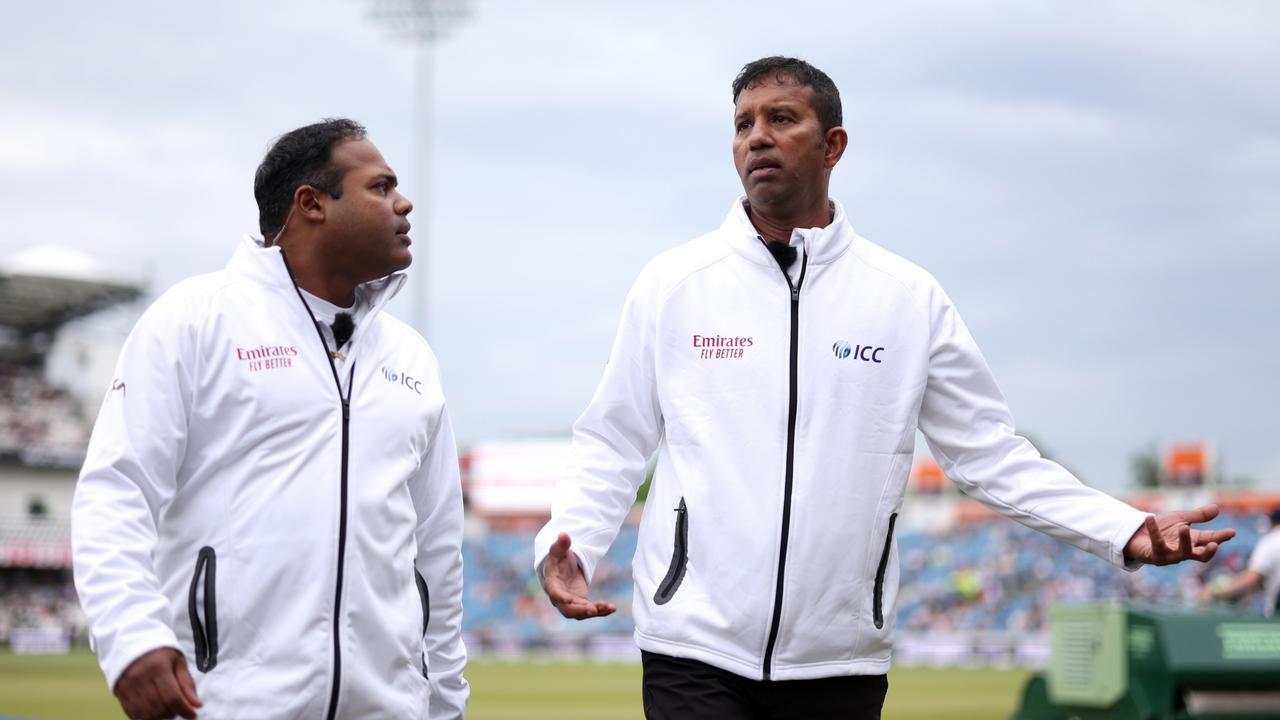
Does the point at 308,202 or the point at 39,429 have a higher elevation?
the point at 308,202

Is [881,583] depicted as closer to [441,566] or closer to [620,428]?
[620,428]

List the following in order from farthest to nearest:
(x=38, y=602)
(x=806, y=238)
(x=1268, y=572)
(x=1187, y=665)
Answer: (x=38, y=602) < (x=1268, y=572) < (x=1187, y=665) < (x=806, y=238)

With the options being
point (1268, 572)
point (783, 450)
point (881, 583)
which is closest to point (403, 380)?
point (783, 450)

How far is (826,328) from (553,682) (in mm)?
21847

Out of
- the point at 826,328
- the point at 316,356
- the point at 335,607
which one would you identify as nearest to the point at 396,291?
the point at 316,356

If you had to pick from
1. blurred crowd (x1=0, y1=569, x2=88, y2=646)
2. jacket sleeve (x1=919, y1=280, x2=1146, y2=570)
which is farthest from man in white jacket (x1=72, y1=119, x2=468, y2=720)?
blurred crowd (x1=0, y1=569, x2=88, y2=646)

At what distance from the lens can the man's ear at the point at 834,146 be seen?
4.05m

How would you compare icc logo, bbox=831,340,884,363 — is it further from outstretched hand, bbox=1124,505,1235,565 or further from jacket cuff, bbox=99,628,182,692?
jacket cuff, bbox=99,628,182,692

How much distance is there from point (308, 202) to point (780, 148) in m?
1.24

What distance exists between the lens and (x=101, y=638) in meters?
3.09

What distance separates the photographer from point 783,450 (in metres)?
3.68

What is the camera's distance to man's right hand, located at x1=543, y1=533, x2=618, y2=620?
3.53 m

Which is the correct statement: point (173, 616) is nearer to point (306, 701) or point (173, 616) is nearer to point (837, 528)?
point (306, 701)

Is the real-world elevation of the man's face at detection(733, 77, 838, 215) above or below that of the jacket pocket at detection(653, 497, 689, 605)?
above
